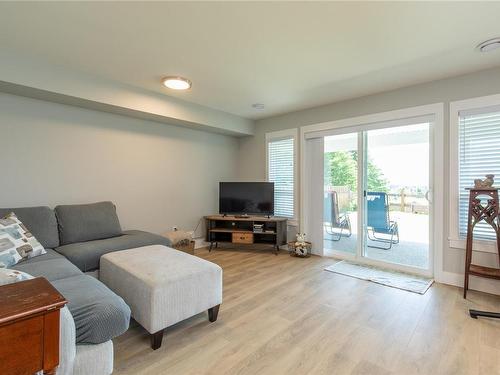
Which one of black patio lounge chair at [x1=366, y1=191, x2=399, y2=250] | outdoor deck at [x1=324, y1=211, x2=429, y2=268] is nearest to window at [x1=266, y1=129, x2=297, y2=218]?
outdoor deck at [x1=324, y1=211, x2=429, y2=268]

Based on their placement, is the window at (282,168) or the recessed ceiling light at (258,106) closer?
the recessed ceiling light at (258,106)

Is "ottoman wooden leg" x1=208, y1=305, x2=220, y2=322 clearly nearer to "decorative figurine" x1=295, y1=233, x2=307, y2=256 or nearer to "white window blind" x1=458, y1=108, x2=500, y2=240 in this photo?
"decorative figurine" x1=295, y1=233, x2=307, y2=256

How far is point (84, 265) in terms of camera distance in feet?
7.89

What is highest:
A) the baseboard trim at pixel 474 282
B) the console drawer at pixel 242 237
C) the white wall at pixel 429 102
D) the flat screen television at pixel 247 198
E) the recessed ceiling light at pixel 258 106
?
the recessed ceiling light at pixel 258 106

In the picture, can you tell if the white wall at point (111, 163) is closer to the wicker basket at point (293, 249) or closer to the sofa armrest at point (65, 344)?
the wicker basket at point (293, 249)

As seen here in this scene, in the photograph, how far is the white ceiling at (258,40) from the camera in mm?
1837

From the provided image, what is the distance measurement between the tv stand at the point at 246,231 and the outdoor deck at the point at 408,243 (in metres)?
1.12

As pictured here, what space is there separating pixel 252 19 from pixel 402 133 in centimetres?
250

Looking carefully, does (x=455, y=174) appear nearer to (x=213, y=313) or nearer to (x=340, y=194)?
(x=340, y=194)

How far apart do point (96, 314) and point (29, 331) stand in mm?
717

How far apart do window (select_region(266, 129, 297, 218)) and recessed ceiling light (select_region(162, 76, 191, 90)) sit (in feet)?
6.23

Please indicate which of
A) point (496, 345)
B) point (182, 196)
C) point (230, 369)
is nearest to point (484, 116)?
point (496, 345)

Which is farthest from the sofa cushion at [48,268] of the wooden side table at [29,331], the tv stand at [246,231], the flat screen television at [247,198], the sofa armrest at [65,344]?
the flat screen television at [247,198]

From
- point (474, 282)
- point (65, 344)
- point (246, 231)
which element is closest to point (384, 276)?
point (474, 282)
